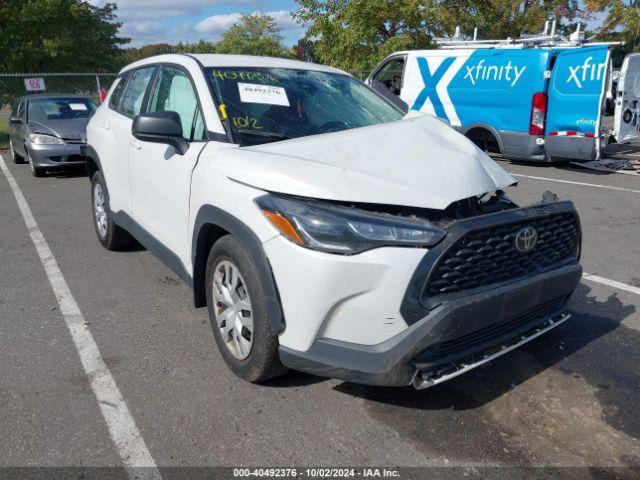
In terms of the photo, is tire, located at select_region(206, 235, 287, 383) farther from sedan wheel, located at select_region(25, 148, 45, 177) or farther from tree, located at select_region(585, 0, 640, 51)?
tree, located at select_region(585, 0, 640, 51)

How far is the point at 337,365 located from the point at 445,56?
9622 millimetres

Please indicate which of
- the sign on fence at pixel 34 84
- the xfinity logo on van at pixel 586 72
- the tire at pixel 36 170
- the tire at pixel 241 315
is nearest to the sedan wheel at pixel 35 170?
the tire at pixel 36 170

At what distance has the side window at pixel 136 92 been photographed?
4.37 m

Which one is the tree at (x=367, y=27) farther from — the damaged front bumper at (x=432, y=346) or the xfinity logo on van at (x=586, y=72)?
the damaged front bumper at (x=432, y=346)

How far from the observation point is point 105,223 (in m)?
5.33

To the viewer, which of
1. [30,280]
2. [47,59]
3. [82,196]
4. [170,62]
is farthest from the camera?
[47,59]

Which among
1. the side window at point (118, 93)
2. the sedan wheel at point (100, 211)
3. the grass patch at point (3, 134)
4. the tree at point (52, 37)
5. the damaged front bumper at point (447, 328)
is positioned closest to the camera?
the damaged front bumper at point (447, 328)

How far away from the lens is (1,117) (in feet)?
61.0

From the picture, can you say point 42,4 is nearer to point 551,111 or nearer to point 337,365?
point 551,111

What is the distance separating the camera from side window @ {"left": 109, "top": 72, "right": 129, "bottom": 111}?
4.98m

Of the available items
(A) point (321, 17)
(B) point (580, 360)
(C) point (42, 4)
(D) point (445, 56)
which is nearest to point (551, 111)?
(D) point (445, 56)

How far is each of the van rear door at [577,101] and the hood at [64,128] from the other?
26.2ft

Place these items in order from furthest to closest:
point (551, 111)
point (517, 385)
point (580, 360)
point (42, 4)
Answer: point (42, 4)
point (551, 111)
point (580, 360)
point (517, 385)

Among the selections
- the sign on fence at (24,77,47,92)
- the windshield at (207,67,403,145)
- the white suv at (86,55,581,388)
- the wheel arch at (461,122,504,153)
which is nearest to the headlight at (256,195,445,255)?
the white suv at (86,55,581,388)
